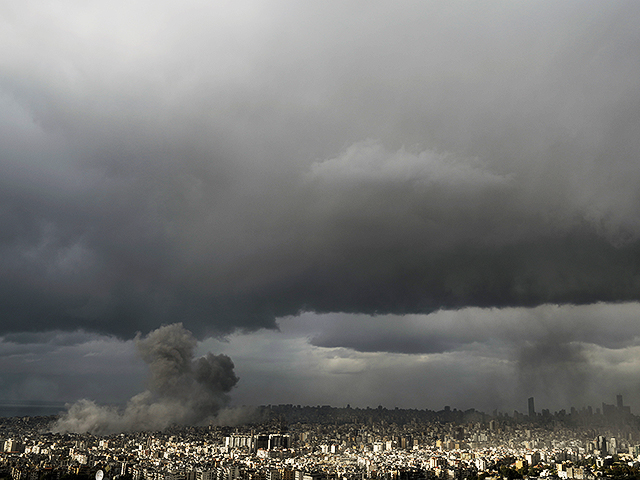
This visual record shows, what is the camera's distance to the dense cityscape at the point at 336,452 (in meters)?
57.7

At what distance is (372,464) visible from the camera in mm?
66562

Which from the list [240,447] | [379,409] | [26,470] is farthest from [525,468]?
[379,409]

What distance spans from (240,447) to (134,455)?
75.8ft

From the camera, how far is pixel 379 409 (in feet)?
598

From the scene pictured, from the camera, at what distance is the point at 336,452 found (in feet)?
282

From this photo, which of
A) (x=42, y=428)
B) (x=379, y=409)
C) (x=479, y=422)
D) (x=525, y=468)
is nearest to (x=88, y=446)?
(x=42, y=428)

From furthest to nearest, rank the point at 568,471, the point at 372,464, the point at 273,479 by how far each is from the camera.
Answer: the point at 372,464 < the point at 568,471 < the point at 273,479

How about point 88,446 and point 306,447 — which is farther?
point 306,447

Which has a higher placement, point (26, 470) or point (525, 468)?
point (26, 470)

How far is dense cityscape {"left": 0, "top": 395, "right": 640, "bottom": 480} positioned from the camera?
57.7 m

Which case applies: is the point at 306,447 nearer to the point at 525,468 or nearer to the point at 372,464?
the point at 372,464

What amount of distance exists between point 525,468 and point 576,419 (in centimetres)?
7055

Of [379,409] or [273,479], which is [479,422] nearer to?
[379,409]

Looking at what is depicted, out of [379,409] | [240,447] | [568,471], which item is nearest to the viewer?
[568,471]
